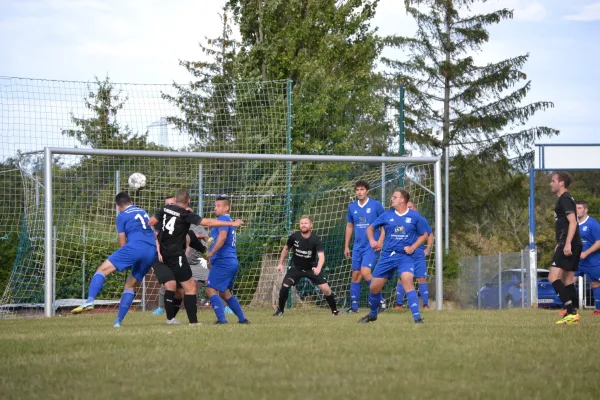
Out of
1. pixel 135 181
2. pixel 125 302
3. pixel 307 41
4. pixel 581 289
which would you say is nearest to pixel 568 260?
pixel 125 302

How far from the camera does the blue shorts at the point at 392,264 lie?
39.0 feet

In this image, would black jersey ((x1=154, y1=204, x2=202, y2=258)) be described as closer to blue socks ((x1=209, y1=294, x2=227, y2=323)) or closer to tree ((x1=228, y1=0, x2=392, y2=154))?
blue socks ((x1=209, y1=294, x2=227, y2=323))

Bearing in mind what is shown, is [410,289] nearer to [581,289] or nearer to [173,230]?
[173,230]

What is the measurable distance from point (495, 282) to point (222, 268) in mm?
13622

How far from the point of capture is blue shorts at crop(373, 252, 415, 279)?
1188cm

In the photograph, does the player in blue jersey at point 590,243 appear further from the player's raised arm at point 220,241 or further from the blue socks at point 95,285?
the blue socks at point 95,285

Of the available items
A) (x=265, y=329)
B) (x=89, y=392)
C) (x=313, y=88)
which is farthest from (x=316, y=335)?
(x=313, y=88)

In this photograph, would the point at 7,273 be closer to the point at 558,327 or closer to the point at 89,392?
the point at 558,327

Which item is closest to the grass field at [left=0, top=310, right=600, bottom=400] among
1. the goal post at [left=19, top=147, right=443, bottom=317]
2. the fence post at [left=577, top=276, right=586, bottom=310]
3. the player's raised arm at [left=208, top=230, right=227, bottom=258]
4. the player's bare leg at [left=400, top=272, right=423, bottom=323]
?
the player's bare leg at [left=400, top=272, right=423, bottom=323]

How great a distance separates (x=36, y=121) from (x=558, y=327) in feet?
35.4

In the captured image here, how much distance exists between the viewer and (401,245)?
11.9 meters

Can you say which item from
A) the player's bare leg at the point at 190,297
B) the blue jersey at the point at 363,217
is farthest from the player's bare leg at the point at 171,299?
the blue jersey at the point at 363,217

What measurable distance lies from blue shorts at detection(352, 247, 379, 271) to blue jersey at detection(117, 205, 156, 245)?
5098mm

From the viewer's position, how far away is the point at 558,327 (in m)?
11.2
